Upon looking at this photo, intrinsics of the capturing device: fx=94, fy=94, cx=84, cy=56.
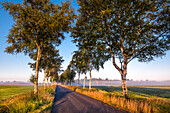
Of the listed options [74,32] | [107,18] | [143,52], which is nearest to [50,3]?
[74,32]

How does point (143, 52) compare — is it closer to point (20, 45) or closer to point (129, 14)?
point (129, 14)

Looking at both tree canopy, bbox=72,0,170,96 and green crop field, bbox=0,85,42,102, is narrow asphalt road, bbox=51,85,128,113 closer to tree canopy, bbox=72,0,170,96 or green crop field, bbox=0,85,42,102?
tree canopy, bbox=72,0,170,96

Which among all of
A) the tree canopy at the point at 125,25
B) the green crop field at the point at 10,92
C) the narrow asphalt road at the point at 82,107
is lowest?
the green crop field at the point at 10,92

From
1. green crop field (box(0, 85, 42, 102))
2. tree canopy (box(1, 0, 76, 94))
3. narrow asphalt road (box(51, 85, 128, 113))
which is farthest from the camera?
green crop field (box(0, 85, 42, 102))

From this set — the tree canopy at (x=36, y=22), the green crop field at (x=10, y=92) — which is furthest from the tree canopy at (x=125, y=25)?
the green crop field at (x=10, y=92)

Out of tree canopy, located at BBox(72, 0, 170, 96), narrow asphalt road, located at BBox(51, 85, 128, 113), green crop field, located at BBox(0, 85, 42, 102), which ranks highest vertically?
tree canopy, located at BBox(72, 0, 170, 96)

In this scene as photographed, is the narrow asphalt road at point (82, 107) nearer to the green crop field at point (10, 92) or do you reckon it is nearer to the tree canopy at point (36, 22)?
the tree canopy at point (36, 22)

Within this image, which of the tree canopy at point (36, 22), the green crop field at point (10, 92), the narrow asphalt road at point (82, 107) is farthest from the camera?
the green crop field at point (10, 92)

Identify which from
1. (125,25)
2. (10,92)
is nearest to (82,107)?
(125,25)

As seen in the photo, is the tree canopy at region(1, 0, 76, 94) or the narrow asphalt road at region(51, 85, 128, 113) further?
the tree canopy at region(1, 0, 76, 94)

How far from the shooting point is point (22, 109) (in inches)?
289

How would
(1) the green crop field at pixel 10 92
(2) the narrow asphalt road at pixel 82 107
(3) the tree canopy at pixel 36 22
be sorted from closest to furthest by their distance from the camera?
(2) the narrow asphalt road at pixel 82 107, (3) the tree canopy at pixel 36 22, (1) the green crop field at pixel 10 92

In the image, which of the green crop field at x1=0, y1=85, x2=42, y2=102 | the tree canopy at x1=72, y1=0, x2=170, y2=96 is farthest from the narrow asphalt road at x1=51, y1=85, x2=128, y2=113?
the green crop field at x1=0, y1=85, x2=42, y2=102

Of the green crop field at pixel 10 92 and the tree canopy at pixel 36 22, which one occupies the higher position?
the tree canopy at pixel 36 22
